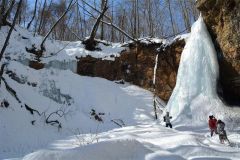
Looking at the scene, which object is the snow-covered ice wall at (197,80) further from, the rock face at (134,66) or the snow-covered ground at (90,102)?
the rock face at (134,66)

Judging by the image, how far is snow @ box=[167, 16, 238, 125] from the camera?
19188 mm

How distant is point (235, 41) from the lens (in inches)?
768

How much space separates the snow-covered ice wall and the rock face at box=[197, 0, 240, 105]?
1.43 ft

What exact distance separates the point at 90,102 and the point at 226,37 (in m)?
8.25

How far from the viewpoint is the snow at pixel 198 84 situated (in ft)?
63.0

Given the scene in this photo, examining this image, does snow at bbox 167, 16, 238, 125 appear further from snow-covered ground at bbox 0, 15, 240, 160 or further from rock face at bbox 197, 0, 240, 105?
rock face at bbox 197, 0, 240, 105

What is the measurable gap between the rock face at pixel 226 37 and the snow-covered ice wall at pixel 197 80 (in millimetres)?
436

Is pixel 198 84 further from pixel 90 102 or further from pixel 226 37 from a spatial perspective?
pixel 90 102

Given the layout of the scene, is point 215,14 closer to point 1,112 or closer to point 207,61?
point 207,61

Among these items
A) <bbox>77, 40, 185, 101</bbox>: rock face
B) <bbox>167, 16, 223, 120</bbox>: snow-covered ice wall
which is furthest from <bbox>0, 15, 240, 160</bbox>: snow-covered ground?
<bbox>77, 40, 185, 101</bbox>: rock face

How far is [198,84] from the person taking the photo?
2022cm

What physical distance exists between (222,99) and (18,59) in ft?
36.9

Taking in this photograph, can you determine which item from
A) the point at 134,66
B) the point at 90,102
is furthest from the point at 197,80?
the point at 90,102

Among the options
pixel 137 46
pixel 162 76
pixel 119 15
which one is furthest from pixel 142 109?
pixel 119 15
